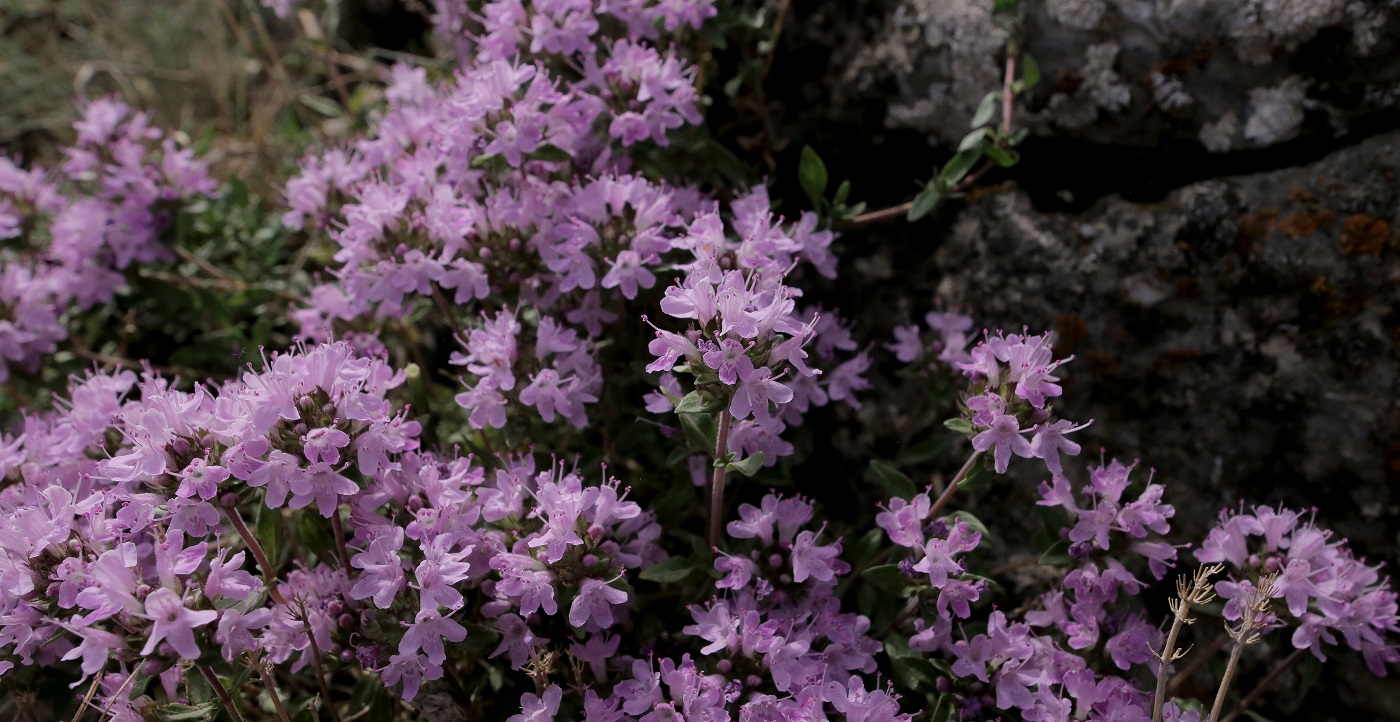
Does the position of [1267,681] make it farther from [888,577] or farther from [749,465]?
[749,465]

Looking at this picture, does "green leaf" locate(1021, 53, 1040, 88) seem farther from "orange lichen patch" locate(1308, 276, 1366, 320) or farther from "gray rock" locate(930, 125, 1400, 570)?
"orange lichen patch" locate(1308, 276, 1366, 320)

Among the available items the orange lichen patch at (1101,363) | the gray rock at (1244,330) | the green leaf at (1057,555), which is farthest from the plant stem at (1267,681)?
the orange lichen patch at (1101,363)

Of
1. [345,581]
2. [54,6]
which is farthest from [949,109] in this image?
[54,6]

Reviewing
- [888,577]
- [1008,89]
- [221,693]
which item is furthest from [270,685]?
[1008,89]

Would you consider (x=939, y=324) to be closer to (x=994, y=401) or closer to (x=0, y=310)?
(x=994, y=401)

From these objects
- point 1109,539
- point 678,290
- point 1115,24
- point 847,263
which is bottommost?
point 1109,539

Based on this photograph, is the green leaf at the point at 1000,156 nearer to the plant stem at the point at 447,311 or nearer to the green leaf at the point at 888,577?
the green leaf at the point at 888,577

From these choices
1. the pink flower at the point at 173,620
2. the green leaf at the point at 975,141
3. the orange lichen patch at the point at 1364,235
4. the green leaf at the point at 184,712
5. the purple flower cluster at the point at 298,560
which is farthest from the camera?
the green leaf at the point at 975,141
